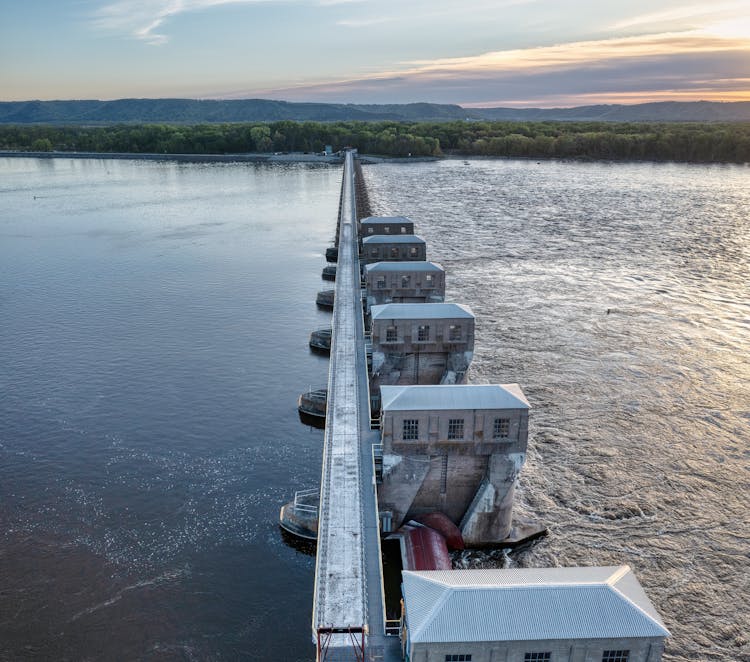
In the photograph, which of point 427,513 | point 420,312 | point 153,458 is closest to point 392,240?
point 420,312

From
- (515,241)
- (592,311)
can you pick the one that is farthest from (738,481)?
(515,241)

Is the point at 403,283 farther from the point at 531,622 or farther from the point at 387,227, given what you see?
the point at 531,622

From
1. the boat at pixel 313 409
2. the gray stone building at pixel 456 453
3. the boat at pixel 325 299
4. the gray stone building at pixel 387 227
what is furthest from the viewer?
the gray stone building at pixel 387 227

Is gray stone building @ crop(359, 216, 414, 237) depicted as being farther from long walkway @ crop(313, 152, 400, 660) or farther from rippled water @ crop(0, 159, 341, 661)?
long walkway @ crop(313, 152, 400, 660)

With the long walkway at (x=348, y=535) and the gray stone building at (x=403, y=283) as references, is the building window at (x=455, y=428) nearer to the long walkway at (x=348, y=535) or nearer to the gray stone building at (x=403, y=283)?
the long walkway at (x=348, y=535)

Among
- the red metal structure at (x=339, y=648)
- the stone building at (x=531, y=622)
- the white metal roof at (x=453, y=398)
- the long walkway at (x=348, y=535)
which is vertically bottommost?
the red metal structure at (x=339, y=648)

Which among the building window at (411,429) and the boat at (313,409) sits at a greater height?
the building window at (411,429)

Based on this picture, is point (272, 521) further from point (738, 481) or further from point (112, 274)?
point (112, 274)

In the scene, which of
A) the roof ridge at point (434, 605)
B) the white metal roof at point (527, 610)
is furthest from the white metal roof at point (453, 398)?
the roof ridge at point (434, 605)
